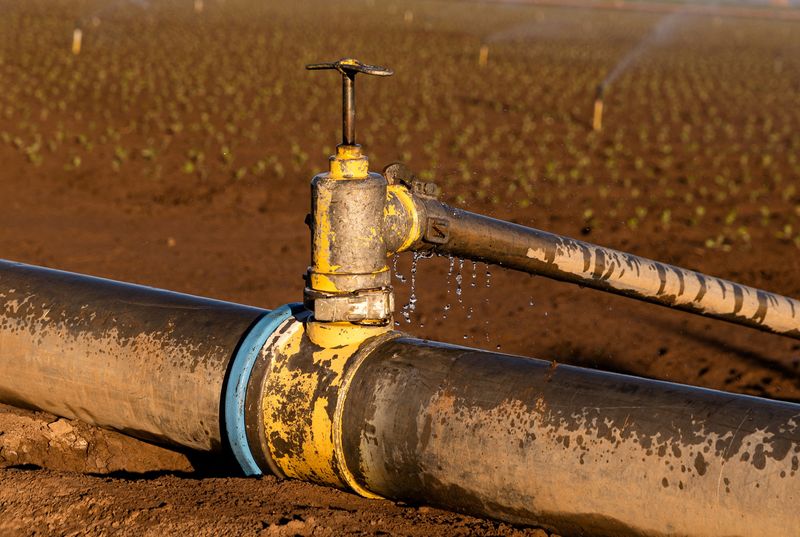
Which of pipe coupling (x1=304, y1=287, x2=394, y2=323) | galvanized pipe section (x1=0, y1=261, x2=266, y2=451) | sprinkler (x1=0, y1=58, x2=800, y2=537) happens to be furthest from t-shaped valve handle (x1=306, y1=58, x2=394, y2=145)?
galvanized pipe section (x1=0, y1=261, x2=266, y2=451)

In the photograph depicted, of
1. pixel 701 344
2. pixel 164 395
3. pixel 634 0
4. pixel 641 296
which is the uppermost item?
pixel 634 0

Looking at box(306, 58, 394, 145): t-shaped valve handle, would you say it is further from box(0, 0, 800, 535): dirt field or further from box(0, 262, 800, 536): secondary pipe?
box(0, 0, 800, 535): dirt field

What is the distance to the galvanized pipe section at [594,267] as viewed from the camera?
336 centimetres

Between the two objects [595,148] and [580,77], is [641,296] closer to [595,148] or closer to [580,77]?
[595,148]

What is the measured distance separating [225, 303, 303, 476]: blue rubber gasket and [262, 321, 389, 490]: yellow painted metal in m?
0.07

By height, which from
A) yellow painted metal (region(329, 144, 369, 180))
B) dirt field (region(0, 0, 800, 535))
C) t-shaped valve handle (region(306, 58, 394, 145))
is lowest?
dirt field (region(0, 0, 800, 535))

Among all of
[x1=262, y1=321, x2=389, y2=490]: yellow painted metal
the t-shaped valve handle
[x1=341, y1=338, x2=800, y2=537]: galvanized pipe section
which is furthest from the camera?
the t-shaped valve handle

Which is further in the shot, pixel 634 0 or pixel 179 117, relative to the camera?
pixel 634 0

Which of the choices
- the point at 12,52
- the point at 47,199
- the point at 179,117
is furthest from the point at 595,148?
the point at 12,52

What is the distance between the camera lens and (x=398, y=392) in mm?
2855

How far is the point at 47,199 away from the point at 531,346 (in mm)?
5951

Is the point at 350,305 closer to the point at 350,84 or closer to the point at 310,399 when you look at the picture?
the point at 310,399

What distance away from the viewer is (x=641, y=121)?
1694cm

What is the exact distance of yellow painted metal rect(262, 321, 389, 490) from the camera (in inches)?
114
